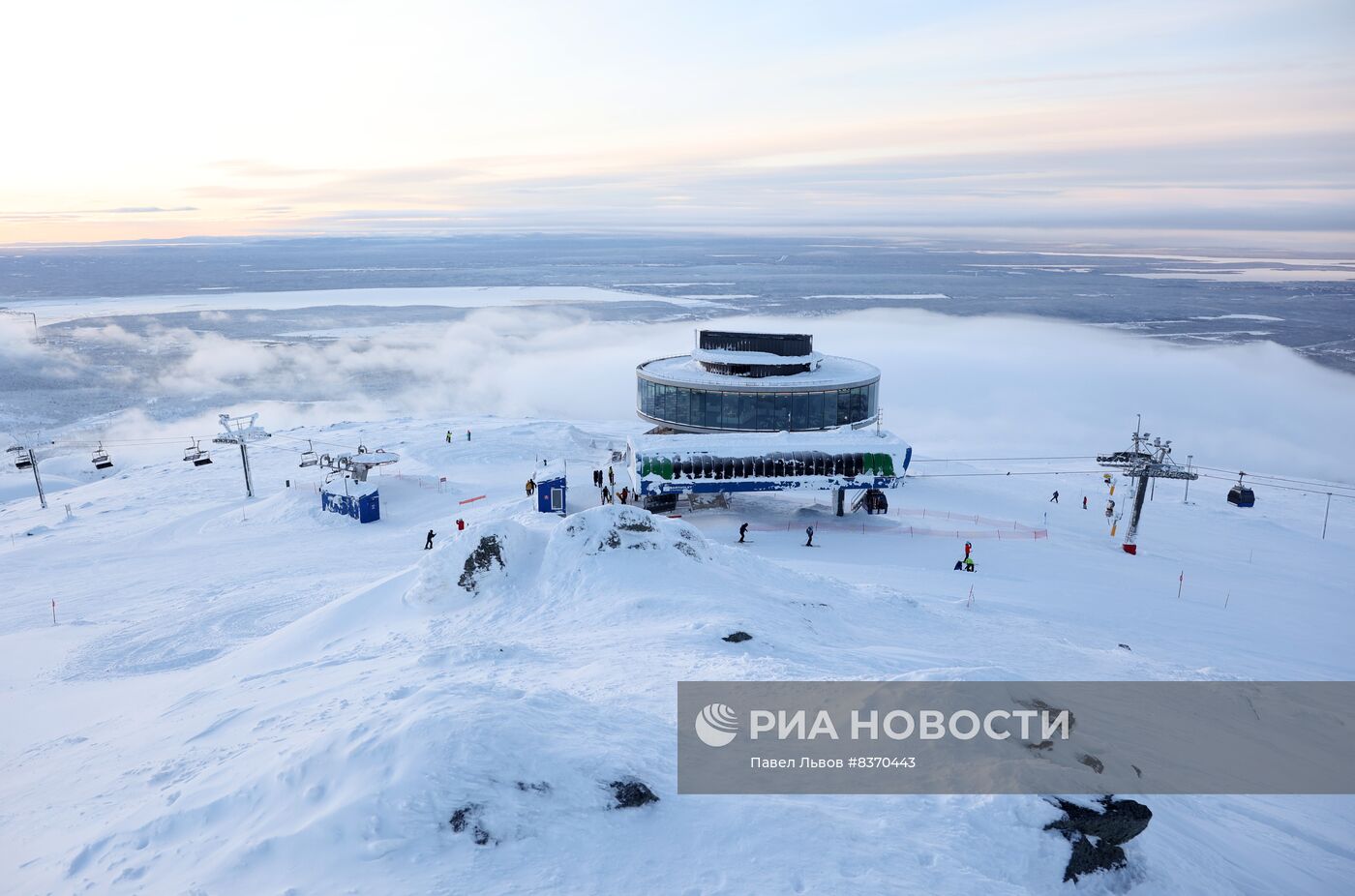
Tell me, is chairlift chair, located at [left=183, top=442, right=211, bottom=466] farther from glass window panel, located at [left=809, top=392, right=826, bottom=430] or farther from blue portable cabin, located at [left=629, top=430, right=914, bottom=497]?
glass window panel, located at [left=809, top=392, right=826, bottom=430]

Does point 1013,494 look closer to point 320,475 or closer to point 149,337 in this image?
point 320,475

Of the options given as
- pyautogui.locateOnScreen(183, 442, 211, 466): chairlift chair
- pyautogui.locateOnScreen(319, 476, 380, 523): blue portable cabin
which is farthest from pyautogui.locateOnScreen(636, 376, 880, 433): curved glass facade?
pyautogui.locateOnScreen(183, 442, 211, 466): chairlift chair

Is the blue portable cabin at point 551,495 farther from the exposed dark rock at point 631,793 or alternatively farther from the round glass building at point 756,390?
the exposed dark rock at point 631,793

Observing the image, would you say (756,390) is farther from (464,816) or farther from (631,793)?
(464,816)

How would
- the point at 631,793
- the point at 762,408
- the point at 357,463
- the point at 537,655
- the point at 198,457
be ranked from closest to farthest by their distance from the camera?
the point at 631,793
the point at 537,655
the point at 357,463
the point at 762,408
the point at 198,457

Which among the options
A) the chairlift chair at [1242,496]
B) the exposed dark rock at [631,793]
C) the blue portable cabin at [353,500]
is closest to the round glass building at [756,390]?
the blue portable cabin at [353,500]

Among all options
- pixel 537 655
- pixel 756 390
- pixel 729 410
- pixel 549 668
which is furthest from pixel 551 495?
pixel 549 668

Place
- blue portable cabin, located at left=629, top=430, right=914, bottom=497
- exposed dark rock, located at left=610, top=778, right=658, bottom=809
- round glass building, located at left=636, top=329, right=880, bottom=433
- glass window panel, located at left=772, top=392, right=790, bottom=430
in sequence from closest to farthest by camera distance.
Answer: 1. exposed dark rock, located at left=610, top=778, right=658, bottom=809
2. blue portable cabin, located at left=629, top=430, right=914, bottom=497
3. glass window panel, located at left=772, top=392, right=790, bottom=430
4. round glass building, located at left=636, top=329, right=880, bottom=433

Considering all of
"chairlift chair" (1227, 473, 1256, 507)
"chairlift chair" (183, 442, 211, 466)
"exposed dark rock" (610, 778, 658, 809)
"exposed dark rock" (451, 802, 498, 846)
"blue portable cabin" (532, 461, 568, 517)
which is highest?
"exposed dark rock" (451, 802, 498, 846)
